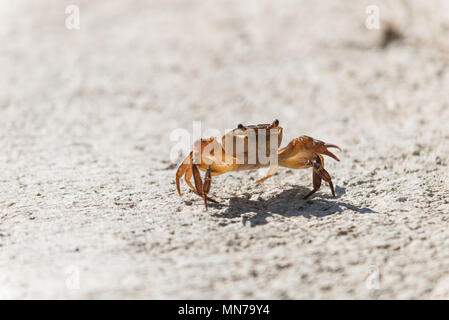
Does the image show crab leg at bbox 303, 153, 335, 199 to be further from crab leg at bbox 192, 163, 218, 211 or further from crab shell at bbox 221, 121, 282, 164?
crab leg at bbox 192, 163, 218, 211

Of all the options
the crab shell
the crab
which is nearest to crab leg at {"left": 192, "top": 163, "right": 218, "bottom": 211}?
the crab

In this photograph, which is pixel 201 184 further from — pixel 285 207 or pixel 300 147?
pixel 300 147

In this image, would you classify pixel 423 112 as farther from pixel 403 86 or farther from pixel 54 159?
pixel 54 159

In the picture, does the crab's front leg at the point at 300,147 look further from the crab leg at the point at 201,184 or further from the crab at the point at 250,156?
the crab leg at the point at 201,184

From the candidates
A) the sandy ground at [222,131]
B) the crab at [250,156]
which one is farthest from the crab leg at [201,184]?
the sandy ground at [222,131]

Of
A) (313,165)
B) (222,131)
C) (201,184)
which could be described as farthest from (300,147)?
(222,131)
